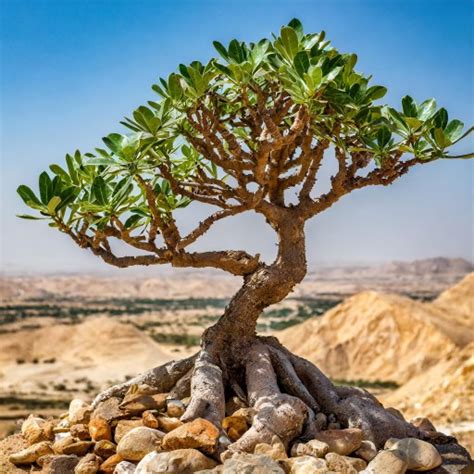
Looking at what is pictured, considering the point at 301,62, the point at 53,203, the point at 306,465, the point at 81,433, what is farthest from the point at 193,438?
the point at 301,62

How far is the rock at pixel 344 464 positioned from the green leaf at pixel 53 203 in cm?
268

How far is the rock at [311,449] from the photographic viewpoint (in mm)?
4770

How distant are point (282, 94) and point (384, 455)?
2891 millimetres

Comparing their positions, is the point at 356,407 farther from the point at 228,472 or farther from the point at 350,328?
the point at 350,328

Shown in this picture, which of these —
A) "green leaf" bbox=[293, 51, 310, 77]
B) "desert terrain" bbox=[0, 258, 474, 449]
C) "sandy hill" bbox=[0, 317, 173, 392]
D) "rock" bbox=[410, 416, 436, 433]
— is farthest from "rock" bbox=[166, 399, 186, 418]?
"sandy hill" bbox=[0, 317, 173, 392]

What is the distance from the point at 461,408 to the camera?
11.1 m

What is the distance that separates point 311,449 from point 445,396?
7925 mm

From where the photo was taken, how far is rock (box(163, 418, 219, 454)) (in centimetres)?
457

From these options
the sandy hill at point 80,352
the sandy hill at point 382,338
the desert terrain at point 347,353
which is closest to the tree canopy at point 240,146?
the desert terrain at point 347,353

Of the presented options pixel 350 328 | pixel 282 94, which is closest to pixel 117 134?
pixel 282 94

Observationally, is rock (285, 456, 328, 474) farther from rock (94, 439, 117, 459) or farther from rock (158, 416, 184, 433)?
rock (94, 439, 117, 459)

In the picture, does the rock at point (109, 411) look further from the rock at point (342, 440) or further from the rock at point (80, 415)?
the rock at point (342, 440)

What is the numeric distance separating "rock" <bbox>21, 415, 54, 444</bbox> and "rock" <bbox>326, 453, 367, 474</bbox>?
242cm

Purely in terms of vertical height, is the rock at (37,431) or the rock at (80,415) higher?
the rock at (80,415)
